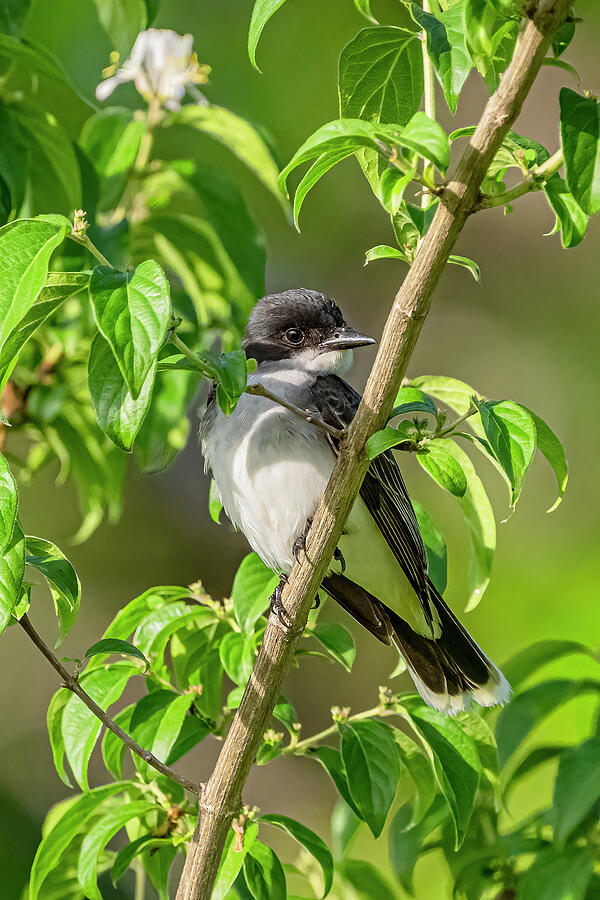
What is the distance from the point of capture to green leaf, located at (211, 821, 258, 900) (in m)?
1.81

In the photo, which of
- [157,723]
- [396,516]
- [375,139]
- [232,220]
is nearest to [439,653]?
[396,516]

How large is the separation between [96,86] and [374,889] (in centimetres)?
192

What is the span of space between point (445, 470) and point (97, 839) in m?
0.97

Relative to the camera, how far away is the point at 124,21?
2176mm

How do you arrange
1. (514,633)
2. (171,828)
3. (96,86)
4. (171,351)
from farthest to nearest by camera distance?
1. (514,633)
2. (96,86)
3. (171,828)
4. (171,351)

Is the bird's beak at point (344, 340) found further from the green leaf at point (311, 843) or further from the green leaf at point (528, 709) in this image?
the green leaf at point (311, 843)

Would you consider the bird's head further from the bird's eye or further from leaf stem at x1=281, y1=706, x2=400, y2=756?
leaf stem at x1=281, y1=706, x2=400, y2=756

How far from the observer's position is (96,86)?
7.70 ft

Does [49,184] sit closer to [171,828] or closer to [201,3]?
[171,828]

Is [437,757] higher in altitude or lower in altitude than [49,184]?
lower

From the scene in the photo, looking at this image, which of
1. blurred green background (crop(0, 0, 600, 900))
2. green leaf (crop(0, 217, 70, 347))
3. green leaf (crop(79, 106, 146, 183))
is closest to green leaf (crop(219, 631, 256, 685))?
green leaf (crop(0, 217, 70, 347))

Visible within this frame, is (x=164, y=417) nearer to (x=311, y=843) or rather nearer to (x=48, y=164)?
(x=48, y=164)

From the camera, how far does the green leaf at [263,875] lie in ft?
6.12

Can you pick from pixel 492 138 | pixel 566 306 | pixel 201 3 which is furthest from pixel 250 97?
pixel 492 138
